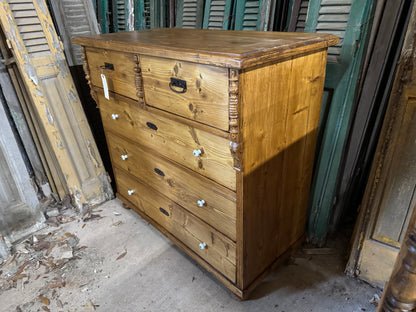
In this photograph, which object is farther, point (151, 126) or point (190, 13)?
point (190, 13)

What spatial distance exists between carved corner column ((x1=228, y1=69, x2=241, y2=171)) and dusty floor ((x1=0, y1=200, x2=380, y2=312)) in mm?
852

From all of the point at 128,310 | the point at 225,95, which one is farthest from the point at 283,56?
the point at 128,310

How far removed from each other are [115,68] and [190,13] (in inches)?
33.7

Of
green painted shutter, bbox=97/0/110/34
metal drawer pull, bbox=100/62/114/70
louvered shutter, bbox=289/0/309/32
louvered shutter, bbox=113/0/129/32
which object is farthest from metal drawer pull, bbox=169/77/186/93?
green painted shutter, bbox=97/0/110/34

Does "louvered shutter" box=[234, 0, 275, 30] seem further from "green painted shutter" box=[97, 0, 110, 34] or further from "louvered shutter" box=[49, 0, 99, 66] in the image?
"green painted shutter" box=[97, 0, 110, 34]

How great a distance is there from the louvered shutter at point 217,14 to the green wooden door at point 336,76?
60 cm

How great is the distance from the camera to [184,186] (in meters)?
1.55

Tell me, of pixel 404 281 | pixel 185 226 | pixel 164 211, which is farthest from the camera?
pixel 164 211

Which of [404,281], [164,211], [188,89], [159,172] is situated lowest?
[164,211]

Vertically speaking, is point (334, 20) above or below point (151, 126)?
above

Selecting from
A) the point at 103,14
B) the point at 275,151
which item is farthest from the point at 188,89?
the point at 103,14

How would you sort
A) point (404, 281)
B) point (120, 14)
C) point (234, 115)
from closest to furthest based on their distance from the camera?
point (404, 281) → point (234, 115) → point (120, 14)

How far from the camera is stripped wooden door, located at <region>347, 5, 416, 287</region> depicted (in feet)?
4.07

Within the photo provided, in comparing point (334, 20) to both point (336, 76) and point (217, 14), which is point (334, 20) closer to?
point (336, 76)
